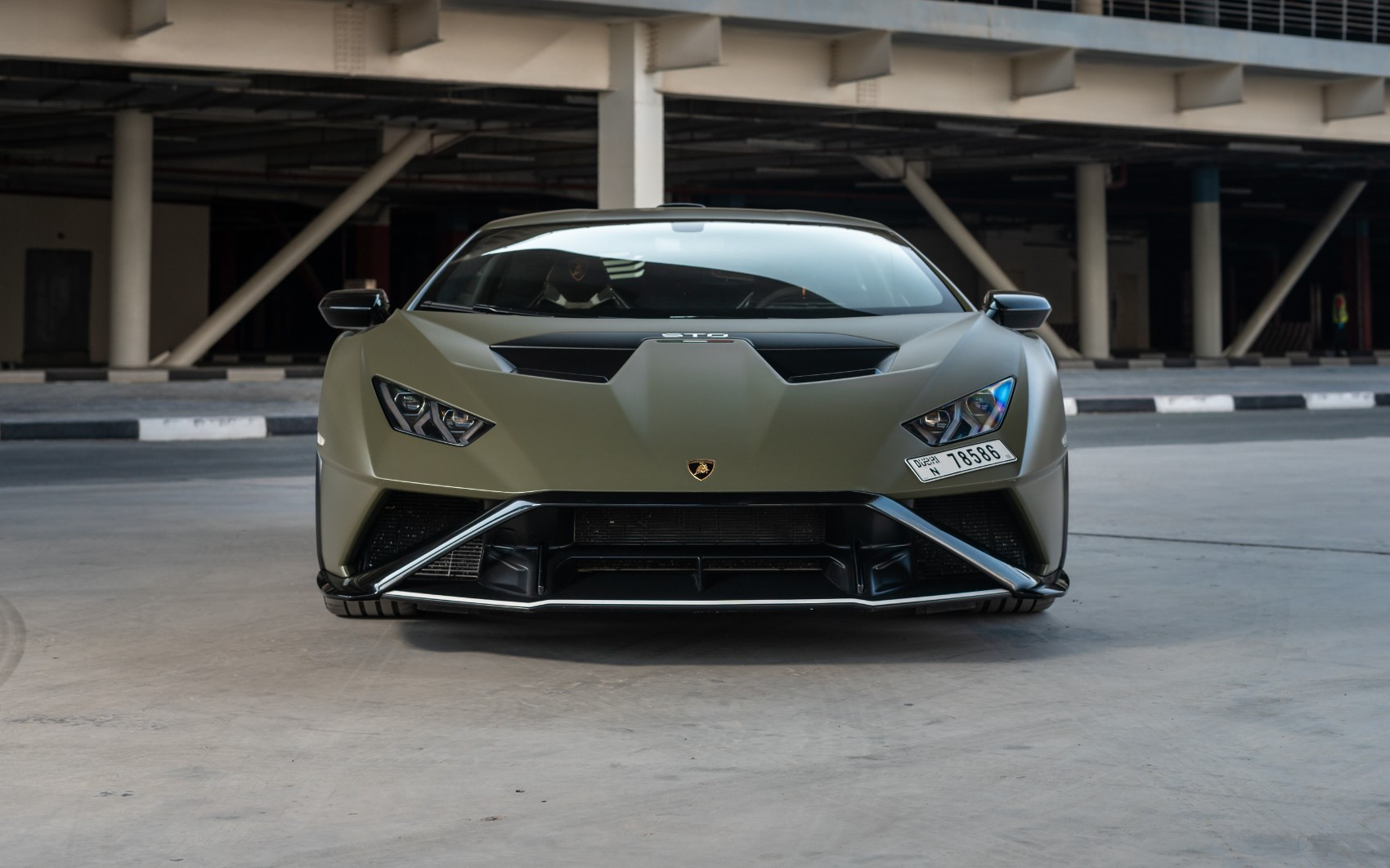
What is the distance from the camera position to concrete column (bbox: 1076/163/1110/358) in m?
29.4

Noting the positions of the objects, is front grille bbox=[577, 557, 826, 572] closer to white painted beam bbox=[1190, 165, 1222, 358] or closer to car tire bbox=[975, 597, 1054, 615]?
car tire bbox=[975, 597, 1054, 615]

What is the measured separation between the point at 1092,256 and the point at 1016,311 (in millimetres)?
25886

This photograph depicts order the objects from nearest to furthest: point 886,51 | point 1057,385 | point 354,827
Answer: point 354,827 < point 1057,385 < point 886,51

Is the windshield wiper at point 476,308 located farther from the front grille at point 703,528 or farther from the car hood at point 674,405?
the front grille at point 703,528

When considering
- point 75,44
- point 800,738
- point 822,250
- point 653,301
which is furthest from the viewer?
point 75,44

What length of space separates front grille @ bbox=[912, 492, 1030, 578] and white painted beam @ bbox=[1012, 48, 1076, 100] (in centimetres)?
1714

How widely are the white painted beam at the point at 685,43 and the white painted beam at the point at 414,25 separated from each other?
8.48ft

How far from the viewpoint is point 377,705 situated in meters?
3.54

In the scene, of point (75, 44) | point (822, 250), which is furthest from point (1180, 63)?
point (822, 250)

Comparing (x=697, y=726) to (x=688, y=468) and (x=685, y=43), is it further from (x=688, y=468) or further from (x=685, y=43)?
(x=685, y=43)

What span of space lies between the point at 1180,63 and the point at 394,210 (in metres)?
26.4

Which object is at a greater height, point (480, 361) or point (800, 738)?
point (480, 361)

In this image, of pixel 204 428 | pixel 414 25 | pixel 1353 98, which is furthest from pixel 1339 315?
pixel 204 428

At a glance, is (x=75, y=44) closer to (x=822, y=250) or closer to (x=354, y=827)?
(x=822, y=250)
